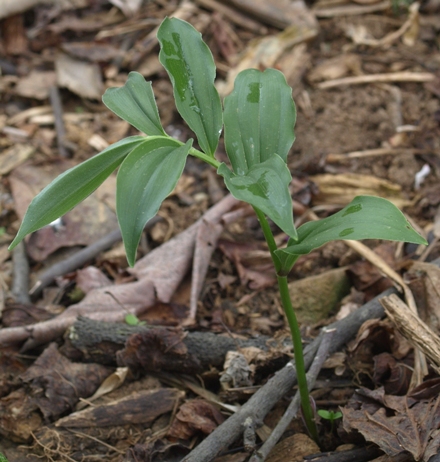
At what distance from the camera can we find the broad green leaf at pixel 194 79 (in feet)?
4.12

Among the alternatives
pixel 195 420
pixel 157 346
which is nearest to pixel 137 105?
pixel 157 346

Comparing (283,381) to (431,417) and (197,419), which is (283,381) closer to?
(197,419)

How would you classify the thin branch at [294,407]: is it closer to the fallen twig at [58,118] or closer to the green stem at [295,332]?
the green stem at [295,332]

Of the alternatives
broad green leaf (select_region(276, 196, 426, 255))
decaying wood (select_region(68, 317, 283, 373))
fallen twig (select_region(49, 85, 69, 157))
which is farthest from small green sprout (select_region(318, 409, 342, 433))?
fallen twig (select_region(49, 85, 69, 157))

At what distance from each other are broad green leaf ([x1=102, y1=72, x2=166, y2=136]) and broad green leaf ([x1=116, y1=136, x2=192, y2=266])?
9 cm

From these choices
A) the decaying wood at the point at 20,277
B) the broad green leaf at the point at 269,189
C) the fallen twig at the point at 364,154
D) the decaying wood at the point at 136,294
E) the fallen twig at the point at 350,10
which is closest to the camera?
the broad green leaf at the point at 269,189

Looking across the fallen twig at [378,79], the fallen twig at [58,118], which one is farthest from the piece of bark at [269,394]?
the fallen twig at [58,118]

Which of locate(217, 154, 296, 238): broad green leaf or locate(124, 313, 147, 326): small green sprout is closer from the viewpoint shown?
locate(217, 154, 296, 238): broad green leaf

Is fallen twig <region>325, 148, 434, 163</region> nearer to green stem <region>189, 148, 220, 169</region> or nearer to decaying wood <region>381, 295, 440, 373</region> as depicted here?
decaying wood <region>381, 295, 440, 373</region>

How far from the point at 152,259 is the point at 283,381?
0.86 metres

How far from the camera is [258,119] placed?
1.32 metres

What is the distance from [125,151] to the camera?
3.76ft

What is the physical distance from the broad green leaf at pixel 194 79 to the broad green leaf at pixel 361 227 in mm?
290

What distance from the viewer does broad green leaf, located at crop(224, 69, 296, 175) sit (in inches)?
50.7
